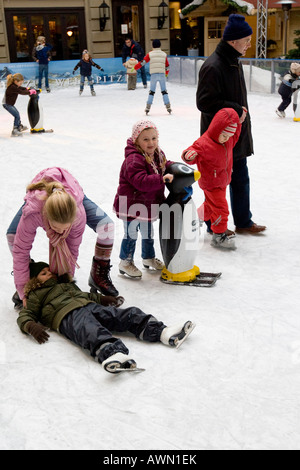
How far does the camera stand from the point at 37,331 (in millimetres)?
2572

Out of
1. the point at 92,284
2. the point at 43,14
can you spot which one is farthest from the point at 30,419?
the point at 43,14

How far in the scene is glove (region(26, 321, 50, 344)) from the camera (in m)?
2.57

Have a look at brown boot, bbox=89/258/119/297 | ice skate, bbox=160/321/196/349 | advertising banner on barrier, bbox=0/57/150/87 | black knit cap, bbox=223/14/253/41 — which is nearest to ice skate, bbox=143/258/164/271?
brown boot, bbox=89/258/119/297

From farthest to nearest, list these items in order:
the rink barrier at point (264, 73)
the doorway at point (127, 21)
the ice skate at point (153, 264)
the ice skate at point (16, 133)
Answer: the doorway at point (127, 21) < the rink barrier at point (264, 73) < the ice skate at point (16, 133) < the ice skate at point (153, 264)

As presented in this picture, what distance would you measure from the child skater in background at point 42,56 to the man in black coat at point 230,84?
1112 cm

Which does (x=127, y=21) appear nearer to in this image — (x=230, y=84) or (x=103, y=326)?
(x=230, y=84)

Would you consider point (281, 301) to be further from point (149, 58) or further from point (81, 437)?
point (149, 58)

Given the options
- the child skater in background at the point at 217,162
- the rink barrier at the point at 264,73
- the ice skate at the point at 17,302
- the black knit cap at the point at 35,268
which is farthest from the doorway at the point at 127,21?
the black knit cap at the point at 35,268

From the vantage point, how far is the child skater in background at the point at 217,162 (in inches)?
139

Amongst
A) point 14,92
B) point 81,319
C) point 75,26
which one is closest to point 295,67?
point 14,92

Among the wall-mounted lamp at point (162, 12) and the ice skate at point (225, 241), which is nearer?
the ice skate at point (225, 241)

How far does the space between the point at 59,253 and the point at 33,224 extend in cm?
20

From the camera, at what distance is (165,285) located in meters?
3.29

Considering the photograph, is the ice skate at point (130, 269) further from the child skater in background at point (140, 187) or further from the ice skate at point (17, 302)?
the ice skate at point (17, 302)
